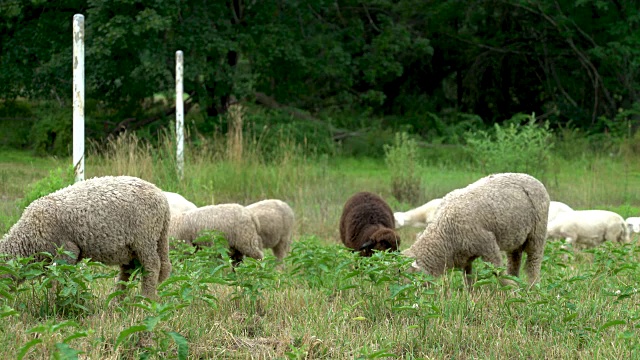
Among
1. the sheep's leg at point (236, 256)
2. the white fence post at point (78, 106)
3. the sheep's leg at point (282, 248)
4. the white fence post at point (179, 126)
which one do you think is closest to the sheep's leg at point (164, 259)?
the sheep's leg at point (236, 256)

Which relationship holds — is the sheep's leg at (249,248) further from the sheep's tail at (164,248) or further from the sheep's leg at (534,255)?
the sheep's leg at (534,255)

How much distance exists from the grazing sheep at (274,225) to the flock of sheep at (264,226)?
0.01 m

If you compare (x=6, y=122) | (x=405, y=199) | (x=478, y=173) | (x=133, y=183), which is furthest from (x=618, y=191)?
(x=6, y=122)

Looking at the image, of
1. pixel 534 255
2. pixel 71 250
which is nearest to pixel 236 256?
pixel 534 255

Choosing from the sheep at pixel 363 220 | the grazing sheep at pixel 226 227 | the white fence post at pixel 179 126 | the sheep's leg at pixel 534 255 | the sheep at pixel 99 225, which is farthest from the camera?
the white fence post at pixel 179 126

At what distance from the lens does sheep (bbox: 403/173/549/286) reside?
7.51 m

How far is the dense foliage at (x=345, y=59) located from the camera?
2028 cm

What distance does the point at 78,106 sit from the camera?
36.6 ft

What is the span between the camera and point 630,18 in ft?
73.7

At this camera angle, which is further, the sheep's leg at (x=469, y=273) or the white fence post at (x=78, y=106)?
the white fence post at (x=78, y=106)

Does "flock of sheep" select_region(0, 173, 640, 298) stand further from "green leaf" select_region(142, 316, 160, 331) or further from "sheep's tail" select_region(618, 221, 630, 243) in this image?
"green leaf" select_region(142, 316, 160, 331)

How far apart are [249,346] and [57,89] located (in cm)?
1678

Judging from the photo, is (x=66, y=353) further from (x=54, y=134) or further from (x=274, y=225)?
(x=54, y=134)

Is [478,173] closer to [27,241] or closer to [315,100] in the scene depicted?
[315,100]
